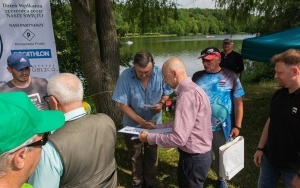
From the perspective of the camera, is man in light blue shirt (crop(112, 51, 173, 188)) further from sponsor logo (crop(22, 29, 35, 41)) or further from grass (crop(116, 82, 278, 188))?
sponsor logo (crop(22, 29, 35, 41))

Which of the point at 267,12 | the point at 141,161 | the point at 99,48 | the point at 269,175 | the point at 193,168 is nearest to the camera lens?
the point at 193,168

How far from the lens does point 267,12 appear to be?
895cm

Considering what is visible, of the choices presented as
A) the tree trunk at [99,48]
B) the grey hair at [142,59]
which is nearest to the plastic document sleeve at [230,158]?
the grey hair at [142,59]

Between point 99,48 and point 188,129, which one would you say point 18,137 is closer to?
point 188,129

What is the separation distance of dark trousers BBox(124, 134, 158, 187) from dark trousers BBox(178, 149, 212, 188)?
888mm

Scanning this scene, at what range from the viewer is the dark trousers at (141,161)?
128 inches

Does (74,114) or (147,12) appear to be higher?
(147,12)

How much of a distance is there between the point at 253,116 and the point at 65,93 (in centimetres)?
534

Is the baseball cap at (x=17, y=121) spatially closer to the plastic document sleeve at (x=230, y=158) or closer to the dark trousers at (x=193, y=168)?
the dark trousers at (x=193, y=168)

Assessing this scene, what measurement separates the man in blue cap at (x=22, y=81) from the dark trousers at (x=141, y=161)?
3.33 feet

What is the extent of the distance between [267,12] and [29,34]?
7.39 meters

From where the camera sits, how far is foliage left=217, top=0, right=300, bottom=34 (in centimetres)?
777

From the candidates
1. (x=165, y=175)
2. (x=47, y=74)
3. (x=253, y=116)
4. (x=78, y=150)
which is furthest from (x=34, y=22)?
(x=253, y=116)

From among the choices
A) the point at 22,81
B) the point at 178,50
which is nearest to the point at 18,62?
the point at 22,81
